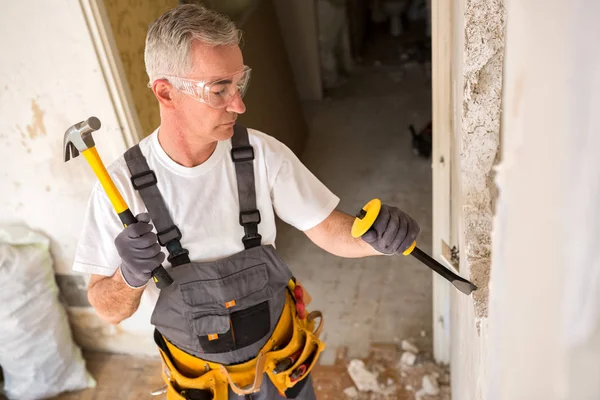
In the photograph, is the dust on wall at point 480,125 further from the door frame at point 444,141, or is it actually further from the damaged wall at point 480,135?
the door frame at point 444,141

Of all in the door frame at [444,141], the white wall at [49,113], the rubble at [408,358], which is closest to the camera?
the door frame at [444,141]

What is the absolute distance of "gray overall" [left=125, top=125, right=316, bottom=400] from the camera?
1421mm

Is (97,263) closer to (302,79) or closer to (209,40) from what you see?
(209,40)

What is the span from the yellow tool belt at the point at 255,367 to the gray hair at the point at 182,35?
0.82 m

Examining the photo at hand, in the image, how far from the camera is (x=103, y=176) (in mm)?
1241

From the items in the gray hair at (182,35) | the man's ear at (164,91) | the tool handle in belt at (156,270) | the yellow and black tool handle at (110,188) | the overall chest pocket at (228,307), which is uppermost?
the gray hair at (182,35)

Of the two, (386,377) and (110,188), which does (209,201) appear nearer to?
(110,188)

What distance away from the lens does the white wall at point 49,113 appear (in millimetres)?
1897

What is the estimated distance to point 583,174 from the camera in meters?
0.50

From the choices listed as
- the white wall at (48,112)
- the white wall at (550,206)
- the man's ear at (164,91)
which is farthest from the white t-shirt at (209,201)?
the white wall at (550,206)

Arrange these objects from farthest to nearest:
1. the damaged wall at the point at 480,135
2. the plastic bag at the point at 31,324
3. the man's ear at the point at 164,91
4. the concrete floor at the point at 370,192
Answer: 1. the concrete floor at the point at 370,192
2. the plastic bag at the point at 31,324
3. the man's ear at the point at 164,91
4. the damaged wall at the point at 480,135

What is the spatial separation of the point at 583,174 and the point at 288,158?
3.47 feet

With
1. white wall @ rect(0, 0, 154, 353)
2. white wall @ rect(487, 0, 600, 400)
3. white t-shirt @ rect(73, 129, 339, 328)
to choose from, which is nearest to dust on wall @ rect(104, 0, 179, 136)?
white wall @ rect(0, 0, 154, 353)

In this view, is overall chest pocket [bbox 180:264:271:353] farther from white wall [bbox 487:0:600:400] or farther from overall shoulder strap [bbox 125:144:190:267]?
white wall [bbox 487:0:600:400]
